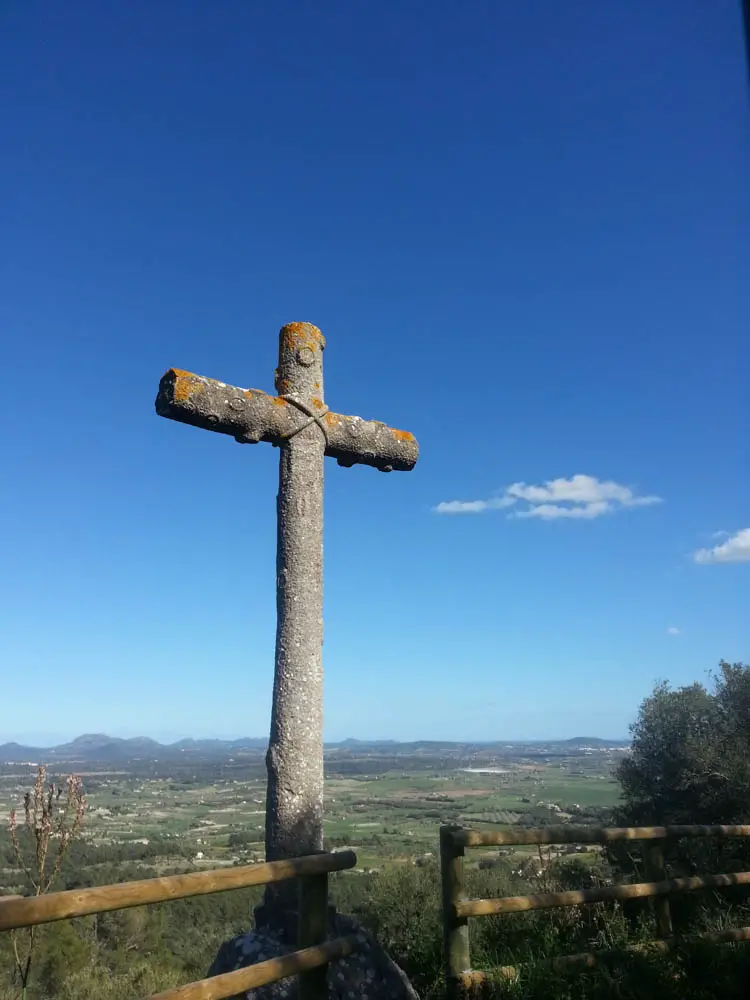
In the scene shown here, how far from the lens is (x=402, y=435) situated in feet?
20.0

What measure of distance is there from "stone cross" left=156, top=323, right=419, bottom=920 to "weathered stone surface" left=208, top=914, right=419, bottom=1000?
0.49 metres

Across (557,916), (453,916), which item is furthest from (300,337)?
(557,916)

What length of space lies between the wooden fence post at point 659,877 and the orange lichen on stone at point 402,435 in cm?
360

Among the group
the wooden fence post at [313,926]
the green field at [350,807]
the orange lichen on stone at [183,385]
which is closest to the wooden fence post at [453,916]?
the wooden fence post at [313,926]

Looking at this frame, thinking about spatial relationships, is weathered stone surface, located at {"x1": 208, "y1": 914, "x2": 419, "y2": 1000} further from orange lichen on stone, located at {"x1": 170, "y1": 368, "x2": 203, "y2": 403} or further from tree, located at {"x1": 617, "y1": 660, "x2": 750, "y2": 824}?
tree, located at {"x1": 617, "y1": 660, "x2": 750, "y2": 824}

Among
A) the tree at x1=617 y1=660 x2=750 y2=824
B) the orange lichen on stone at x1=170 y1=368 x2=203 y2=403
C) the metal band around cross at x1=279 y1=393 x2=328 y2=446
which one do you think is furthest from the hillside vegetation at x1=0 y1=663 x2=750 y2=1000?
the orange lichen on stone at x1=170 y1=368 x2=203 y2=403

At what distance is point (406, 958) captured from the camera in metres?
5.58

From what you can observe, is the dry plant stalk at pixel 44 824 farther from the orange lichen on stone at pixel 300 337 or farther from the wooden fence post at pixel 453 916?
the orange lichen on stone at pixel 300 337

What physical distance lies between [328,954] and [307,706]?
1427mm

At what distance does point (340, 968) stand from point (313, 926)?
565 millimetres

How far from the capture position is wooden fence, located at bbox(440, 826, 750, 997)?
463 centimetres

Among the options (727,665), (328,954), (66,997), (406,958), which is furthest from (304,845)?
Answer: (727,665)

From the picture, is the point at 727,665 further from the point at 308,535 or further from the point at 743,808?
the point at 308,535

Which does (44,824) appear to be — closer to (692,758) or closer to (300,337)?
(300,337)
